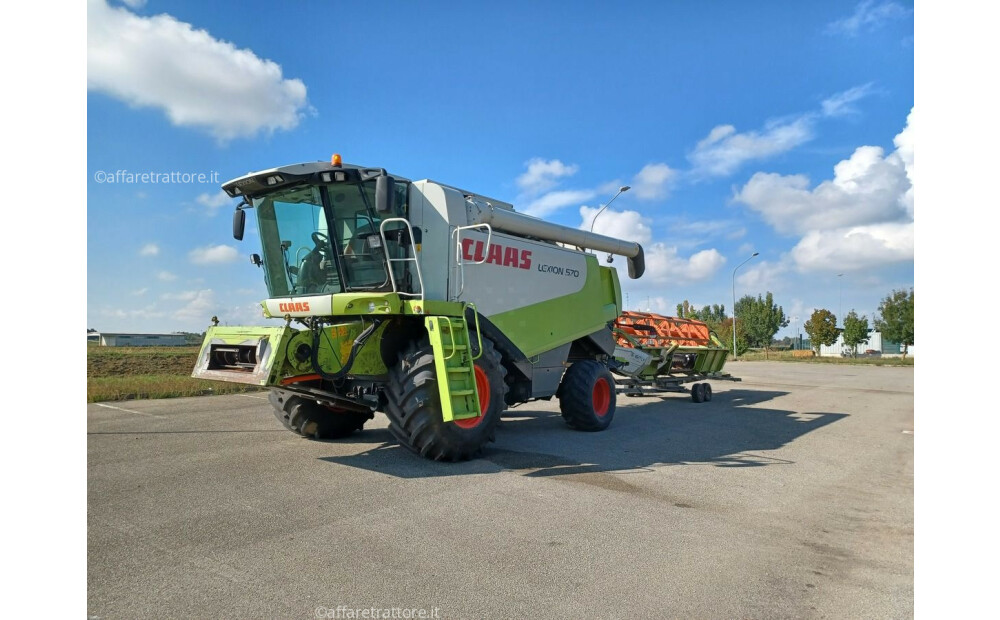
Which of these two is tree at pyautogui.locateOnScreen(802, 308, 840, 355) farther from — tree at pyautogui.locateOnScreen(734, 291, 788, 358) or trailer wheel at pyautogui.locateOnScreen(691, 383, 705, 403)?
trailer wheel at pyautogui.locateOnScreen(691, 383, 705, 403)

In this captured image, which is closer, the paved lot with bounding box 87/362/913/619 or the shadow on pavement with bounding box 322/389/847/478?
the paved lot with bounding box 87/362/913/619

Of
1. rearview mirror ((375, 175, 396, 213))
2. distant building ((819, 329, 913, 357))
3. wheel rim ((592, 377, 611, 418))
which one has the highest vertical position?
rearview mirror ((375, 175, 396, 213))

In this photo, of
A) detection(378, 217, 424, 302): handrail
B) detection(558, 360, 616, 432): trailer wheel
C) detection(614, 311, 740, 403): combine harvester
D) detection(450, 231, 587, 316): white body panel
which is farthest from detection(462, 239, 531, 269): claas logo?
detection(614, 311, 740, 403): combine harvester

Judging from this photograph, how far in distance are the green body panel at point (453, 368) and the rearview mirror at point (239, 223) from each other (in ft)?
9.23

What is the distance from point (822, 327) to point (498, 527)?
186 ft

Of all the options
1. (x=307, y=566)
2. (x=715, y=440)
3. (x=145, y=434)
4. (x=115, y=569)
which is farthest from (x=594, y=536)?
(x=145, y=434)

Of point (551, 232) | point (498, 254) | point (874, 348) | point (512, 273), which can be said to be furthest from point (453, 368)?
point (874, 348)

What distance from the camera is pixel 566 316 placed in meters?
9.68

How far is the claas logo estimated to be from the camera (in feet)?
24.9

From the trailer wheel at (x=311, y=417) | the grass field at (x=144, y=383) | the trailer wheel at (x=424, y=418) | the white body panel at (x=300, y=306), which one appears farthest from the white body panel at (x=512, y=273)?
the grass field at (x=144, y=383)

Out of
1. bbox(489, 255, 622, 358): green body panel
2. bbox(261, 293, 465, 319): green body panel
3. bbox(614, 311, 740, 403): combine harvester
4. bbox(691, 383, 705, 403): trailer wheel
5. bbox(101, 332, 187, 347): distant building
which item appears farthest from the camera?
bbox(101, 332, 187, 347): distant building

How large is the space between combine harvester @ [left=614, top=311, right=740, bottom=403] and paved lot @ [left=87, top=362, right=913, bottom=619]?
401cm

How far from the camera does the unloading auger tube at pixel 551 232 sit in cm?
794

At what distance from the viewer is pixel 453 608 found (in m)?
3.27
